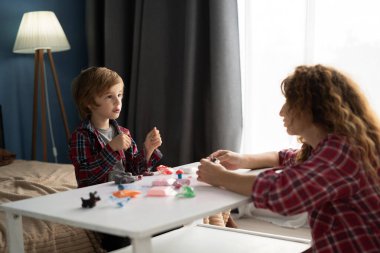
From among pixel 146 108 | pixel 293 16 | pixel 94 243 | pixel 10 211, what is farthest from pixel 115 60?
pixel 10 211

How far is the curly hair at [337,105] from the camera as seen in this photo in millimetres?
1205

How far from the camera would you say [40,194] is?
2.11m

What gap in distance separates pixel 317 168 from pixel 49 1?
314 cm

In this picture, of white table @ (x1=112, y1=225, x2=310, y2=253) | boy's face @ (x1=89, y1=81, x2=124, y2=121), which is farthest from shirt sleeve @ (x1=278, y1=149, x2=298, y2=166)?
boy's face @ (x1=89, y1=81, x2=124, y2=121)

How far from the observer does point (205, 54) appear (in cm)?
325

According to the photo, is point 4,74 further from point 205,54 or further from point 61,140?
point 205,54

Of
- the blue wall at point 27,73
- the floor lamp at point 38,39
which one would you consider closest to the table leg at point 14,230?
the floor lamp at point 38,39

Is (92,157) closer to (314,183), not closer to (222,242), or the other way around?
(222,242)

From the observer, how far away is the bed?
Answer: 171 centimetres

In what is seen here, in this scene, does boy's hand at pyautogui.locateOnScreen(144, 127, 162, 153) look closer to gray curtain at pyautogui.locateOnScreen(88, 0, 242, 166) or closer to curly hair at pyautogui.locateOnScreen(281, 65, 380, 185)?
curly hair at pyautogui.locateOnScreen(281, 65, 380, 185)

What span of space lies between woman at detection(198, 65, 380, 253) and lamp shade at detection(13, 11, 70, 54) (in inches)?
90.0

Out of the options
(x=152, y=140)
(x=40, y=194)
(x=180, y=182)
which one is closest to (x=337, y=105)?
(x=180, y=182)

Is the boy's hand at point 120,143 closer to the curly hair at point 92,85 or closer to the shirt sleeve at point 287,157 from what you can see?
the curly hair at point 92,85

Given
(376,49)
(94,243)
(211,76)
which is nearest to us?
(94,243)
